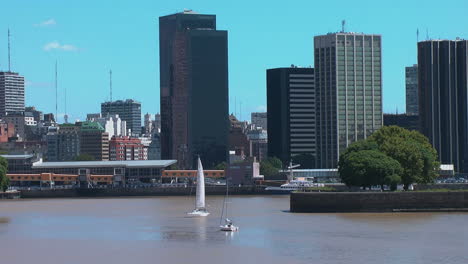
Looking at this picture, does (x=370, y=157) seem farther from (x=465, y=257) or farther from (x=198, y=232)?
(x=465, y=257)

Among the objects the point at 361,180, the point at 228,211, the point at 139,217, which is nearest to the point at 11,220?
the point at 139,217

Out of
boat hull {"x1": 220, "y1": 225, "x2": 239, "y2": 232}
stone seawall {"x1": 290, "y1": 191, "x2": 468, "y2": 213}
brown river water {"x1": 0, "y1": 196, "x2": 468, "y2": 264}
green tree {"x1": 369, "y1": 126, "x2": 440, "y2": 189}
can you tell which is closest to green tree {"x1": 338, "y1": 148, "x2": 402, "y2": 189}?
green tree {"x1": 369, "y1": 126, "x2": 440, "y2": 189}

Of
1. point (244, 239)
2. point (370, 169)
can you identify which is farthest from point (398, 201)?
point (244, 239)

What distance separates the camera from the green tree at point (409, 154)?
5743 inches

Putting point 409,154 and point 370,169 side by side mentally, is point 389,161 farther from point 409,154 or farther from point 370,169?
point 409,154

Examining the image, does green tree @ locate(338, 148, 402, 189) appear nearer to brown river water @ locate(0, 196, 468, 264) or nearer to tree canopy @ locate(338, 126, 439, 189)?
tree canopy @ locate(338, 126, 439, 189)

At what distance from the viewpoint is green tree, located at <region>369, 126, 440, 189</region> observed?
146 meters

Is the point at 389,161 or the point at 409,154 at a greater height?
the point at 409,154

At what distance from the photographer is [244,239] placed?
96.1 meters

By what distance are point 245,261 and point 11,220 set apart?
56790mm

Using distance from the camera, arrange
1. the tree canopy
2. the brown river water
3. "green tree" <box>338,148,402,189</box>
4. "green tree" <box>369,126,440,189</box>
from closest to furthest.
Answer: the brown river water
"green tree" <box>338,148,402,189</box>
the tree canopy
"green tree" <box>369,126,440,189</box>

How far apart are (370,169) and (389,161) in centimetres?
306

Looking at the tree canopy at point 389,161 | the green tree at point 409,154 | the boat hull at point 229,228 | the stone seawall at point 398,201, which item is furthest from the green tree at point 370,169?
the boat hull at point 229,228

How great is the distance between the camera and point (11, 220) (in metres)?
130
